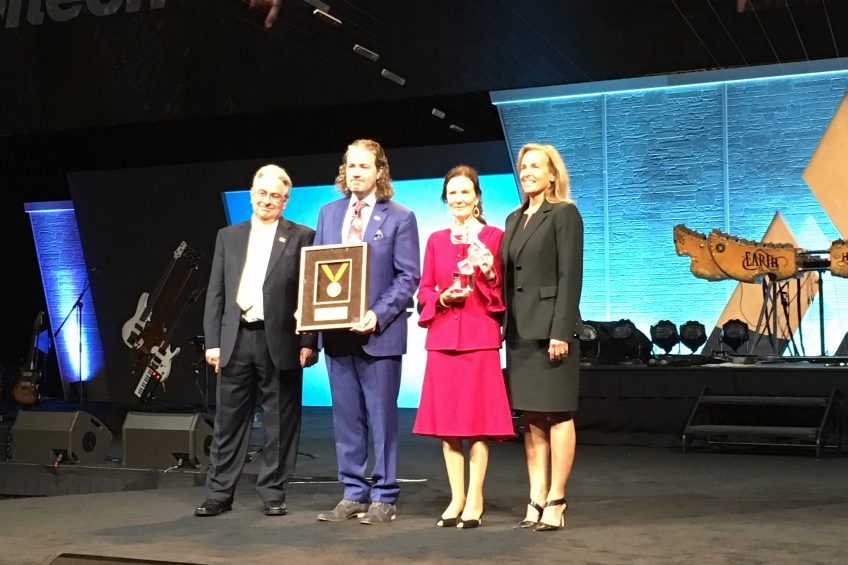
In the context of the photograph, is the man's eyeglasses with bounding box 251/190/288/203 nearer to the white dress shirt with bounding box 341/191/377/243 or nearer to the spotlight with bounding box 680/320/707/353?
the white dress shirt with bounding box 341/191/377/243

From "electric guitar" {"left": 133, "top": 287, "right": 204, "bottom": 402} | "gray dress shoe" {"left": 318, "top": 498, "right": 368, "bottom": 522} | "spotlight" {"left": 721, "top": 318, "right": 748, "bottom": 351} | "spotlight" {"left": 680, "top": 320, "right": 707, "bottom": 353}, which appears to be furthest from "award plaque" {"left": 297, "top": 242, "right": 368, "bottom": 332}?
"spotlight" {"left": 680, "top": 320, "right": 707, "bottom": 353}

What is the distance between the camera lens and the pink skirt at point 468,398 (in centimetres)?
365

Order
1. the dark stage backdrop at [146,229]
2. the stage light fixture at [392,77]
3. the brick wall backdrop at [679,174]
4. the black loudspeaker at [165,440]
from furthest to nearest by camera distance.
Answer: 1. the dark stage backdrop at [146,229]
2. the stage light fixture at [392,77]
3. the brick wall backdrop at [679,174]
4. the black loudspeaker at [165,440]

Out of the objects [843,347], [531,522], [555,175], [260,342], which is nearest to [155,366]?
[260,342]

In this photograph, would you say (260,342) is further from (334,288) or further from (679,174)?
(679,174)

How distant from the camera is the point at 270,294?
3.97 meters

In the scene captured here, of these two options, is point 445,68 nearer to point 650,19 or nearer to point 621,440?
point 650,19

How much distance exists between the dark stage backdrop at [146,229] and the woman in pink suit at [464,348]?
7386 millimetres

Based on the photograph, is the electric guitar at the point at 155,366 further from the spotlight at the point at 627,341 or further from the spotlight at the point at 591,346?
the spotlight at the point at 627,341

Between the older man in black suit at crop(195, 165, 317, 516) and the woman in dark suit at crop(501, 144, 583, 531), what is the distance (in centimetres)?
88

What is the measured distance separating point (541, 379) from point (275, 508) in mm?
1226

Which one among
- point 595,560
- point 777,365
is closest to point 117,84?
point 777,365

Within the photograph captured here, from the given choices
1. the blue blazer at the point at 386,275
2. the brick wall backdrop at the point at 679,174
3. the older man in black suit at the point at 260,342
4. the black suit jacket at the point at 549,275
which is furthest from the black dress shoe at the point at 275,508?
the brick wall backdrop at the point at 679,174

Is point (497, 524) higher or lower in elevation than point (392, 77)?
lower
